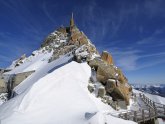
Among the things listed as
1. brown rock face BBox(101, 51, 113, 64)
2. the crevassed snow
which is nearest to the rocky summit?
brown rock face BBox(101, 51, 113, 64)

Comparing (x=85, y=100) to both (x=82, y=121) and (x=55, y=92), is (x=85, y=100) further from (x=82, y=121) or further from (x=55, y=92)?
(x=82, y=121)

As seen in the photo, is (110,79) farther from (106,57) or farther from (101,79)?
(106,57)

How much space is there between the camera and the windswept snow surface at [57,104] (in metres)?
17.8

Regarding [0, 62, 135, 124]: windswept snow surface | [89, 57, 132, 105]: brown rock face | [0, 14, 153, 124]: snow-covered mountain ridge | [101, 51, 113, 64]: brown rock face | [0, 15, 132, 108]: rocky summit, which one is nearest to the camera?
[0, 62, 135, 124]: windswept snow surface

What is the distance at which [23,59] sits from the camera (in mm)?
59375

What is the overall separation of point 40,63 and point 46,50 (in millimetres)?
12439

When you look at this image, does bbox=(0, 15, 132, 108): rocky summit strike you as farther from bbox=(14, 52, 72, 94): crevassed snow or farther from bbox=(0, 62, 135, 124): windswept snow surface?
bbox=(0, 62, 135, 124): windswept snow surface

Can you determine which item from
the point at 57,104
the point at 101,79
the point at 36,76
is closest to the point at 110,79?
the point at 101,79

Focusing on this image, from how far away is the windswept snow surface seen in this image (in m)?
17.8

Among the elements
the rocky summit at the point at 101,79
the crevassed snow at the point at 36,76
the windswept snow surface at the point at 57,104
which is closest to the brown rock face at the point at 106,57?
the rocky summit at the point at 101,79

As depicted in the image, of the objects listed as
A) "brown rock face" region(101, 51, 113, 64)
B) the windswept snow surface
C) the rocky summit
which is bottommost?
the windswept snow surface

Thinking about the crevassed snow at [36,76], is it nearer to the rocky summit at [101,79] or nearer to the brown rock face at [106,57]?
the rocky summit at [101,79]

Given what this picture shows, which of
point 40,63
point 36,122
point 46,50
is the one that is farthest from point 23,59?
point 36,122

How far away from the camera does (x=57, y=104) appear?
2134 cm
